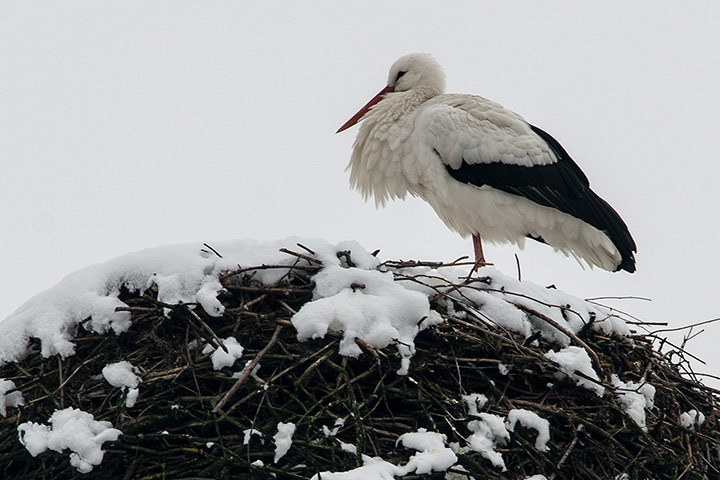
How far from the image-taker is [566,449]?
2623 mm

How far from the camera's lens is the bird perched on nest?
4969mm

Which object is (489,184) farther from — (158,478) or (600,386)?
(158,478)

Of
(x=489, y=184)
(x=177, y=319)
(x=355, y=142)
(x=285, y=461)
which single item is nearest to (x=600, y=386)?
(x=285, y=461)

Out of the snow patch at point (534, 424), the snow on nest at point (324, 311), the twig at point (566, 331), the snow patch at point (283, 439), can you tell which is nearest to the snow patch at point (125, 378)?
the snow on nest at point (324, 311)

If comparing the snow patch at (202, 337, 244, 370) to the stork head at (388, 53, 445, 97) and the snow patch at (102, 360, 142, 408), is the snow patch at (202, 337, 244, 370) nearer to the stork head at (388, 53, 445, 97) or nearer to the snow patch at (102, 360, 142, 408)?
the snow patch at (102, 360, 142, 408)

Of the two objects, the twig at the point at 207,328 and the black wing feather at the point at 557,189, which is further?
the black wing feather at the point at 557,189

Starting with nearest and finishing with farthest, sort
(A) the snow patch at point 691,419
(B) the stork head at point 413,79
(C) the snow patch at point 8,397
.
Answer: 1. (C) the snow patch at point 8,397
2. (A) the snow patch at point 691,419
3. (B) the stork head at point 413,79

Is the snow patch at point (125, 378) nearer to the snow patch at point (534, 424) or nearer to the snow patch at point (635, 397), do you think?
the snow patch at point (534, 424)

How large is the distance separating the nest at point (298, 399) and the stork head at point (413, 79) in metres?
3.03

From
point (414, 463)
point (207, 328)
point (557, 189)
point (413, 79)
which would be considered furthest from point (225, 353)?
point (413, 79)

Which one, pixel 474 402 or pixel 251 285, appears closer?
pixel 474 402

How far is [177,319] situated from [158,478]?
1.58ft

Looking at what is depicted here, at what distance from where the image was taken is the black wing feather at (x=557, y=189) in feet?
16.3

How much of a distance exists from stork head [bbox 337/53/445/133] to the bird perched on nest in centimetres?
36
